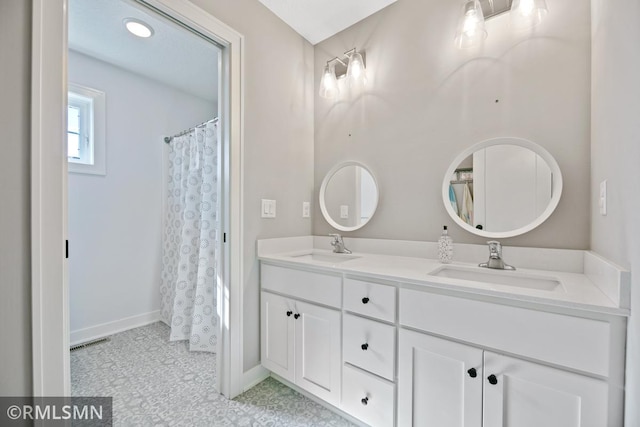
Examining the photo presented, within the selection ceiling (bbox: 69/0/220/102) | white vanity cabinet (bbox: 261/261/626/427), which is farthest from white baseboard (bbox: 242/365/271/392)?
ceiling (bbox: 69/0/220/102)

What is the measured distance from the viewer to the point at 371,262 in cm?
146

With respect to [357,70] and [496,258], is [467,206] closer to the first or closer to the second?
[496,258]

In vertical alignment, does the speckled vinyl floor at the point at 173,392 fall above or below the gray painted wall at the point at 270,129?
below

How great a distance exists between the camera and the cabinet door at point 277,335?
1.52 metres

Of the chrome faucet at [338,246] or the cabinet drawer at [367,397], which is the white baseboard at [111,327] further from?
the cabinet drawer at [367,397]

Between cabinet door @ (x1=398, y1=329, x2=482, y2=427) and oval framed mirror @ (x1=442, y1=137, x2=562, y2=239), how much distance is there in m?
0.68

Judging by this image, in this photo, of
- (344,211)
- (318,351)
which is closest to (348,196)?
(344,211)

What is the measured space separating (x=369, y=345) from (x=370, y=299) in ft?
0.70

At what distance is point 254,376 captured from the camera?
1.64m

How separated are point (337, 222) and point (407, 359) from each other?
3.47ft

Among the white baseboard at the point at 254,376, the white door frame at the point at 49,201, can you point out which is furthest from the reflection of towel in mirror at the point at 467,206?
the white door frame at the point at 49,201
